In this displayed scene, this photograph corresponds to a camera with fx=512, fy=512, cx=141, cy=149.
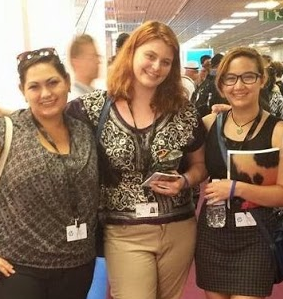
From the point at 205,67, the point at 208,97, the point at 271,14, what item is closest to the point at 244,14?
the point at 271,14

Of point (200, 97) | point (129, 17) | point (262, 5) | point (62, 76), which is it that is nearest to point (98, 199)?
point (62, 76)

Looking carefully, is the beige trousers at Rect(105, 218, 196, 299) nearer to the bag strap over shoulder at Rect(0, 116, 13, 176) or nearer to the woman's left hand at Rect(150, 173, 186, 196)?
the woman's left hand at Rect(150, 173, 186, 196)

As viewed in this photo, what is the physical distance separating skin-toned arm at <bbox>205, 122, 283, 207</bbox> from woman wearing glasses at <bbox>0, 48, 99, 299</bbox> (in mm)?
515

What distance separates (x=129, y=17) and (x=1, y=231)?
55.4ft

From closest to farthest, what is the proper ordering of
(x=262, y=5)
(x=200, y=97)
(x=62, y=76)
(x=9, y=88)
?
1. (x=62, y=76)
2. (x=9, y=88)
3. (x=200, y=97)
4. (x=262, y=5)

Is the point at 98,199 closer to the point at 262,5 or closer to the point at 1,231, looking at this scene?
the point at 1,231

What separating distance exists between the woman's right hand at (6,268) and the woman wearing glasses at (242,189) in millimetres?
812

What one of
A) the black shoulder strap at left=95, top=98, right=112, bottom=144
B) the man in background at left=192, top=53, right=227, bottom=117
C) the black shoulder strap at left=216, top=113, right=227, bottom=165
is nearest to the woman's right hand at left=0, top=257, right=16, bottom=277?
the black shoulder strap at left=95, top=98, right=112, bottom=144

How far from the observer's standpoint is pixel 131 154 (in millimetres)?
2014

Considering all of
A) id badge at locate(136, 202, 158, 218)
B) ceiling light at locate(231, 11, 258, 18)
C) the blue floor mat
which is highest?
ceiling light at locate(231, 11, 258, 18)

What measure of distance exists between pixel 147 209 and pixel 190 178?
228 mm

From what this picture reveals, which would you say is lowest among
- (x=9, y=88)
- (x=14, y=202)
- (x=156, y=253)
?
(x=156, y=253)

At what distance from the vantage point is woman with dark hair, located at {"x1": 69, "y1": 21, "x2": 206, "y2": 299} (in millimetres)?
2031

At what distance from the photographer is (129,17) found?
17953 mm
